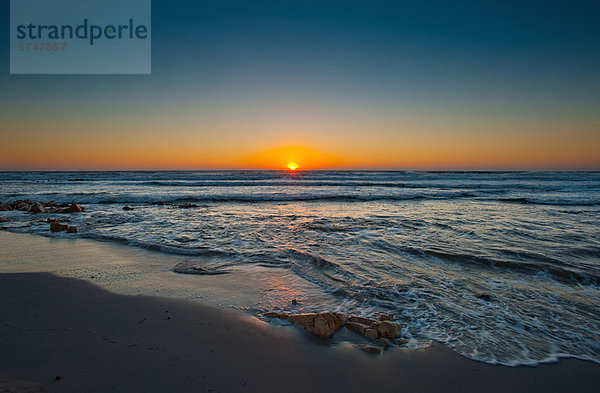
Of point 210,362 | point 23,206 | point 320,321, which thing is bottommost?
point 210,362

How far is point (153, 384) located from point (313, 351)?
1491mm

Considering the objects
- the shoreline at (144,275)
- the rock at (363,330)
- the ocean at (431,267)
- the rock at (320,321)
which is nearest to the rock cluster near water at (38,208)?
the ocean at (431,267)

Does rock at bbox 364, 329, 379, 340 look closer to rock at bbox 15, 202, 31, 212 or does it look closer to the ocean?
the ocean

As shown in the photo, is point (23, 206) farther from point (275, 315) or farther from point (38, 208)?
point (275, 315)

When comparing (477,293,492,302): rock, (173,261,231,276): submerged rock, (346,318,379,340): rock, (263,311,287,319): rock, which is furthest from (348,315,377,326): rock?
(173,261,231,276): submerged rock

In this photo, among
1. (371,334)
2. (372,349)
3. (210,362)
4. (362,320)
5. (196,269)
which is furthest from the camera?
(196,269)

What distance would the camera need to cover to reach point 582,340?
3271mm

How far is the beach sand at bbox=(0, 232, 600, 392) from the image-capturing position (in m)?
2.49

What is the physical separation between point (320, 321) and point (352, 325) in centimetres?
41

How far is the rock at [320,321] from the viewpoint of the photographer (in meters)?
3.25

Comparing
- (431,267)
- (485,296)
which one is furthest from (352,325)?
(431,267)

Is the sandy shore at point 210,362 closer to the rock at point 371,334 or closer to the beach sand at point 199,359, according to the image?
the beach sand at point 199,359

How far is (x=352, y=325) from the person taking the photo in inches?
134

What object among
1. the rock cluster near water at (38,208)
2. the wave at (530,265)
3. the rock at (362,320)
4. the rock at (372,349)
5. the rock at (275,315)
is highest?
the rock cluster near water at (38,208)
